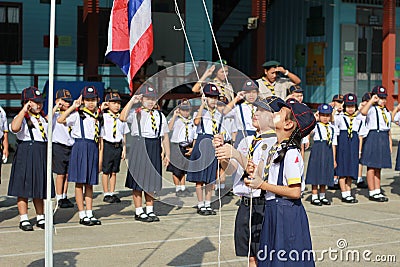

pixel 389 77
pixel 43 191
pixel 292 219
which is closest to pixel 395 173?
pixel 389 77

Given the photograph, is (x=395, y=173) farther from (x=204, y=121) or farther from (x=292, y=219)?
(x=292, y=219)

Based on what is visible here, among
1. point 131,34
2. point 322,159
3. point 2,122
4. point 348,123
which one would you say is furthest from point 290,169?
point 348,123

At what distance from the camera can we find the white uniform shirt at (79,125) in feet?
29.6

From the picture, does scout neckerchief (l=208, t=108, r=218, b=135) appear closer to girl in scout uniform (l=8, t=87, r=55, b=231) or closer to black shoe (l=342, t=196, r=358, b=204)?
girl in scout uniform (l=8, t=87, r=55, b=231)

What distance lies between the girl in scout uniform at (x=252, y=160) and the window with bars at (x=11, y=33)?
12.7 metres

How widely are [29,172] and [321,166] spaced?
4513 mm

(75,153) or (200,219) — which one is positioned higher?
(75,153)

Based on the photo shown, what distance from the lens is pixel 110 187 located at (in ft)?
36.0

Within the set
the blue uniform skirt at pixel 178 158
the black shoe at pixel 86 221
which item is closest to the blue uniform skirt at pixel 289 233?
the blue uniform skirt at pixel 178 158

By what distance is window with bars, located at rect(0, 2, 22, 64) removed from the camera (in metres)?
17.4

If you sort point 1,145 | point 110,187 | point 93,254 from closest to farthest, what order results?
point 93,254, point 1,145, point 110,187

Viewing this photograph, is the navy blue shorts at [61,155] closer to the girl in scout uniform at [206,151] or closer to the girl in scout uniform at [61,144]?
the girl in scout uniform at [61,144]

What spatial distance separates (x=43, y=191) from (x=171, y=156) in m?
1.75

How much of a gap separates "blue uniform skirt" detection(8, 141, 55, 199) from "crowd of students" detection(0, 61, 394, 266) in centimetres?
1
